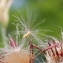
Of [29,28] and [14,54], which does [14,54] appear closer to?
[14,54]

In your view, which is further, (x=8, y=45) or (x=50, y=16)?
(x=50, y=16)

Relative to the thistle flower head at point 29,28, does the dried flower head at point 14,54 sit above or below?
below

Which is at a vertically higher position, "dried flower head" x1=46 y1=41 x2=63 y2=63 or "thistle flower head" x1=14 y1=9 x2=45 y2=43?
"thistle flower head" x1=14 y1=9 x2=45 y2=43

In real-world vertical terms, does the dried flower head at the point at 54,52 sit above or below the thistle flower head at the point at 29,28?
below

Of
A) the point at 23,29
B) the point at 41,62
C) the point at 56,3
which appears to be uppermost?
the point at 56,3

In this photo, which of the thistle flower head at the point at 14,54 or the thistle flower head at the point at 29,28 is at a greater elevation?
the thistle flower head at the point at 29,28

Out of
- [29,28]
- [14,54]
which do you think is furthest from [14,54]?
[29,28]

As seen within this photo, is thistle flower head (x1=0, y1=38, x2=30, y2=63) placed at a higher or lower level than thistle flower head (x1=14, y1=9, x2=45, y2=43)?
lower

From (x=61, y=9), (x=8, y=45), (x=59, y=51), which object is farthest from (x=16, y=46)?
(x=61, y=9)

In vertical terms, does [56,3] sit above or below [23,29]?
above

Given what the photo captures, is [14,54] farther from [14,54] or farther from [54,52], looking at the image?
[54,52]

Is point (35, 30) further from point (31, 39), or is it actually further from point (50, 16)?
point (50, 16)
